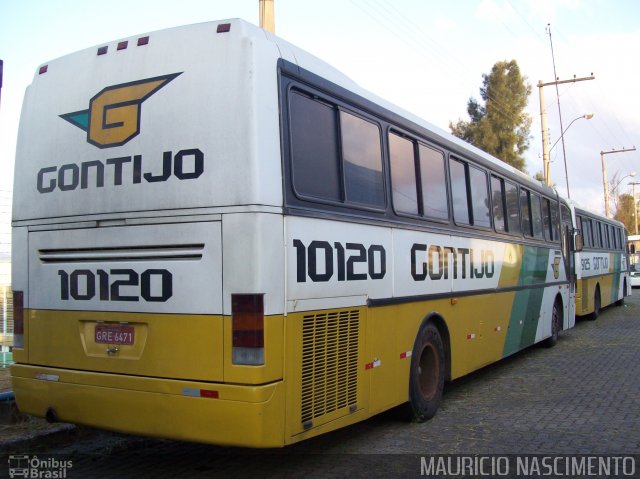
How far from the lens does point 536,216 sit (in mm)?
11391

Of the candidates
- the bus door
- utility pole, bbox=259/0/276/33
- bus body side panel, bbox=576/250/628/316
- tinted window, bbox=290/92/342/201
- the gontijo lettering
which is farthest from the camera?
bus body side panel, bbox=576/250/628/316

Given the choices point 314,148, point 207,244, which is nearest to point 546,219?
point 314,148

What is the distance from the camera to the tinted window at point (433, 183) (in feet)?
22.1

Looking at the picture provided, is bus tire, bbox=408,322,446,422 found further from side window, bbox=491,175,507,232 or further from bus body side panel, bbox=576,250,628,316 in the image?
bus body side panel, bbox=576,250,628,316

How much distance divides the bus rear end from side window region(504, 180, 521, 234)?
20.3ft

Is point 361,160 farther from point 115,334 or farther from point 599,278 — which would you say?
point 599,278

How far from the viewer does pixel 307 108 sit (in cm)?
480

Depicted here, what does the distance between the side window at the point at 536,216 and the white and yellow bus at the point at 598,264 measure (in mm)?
4007

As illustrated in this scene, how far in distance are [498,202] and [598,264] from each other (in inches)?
421

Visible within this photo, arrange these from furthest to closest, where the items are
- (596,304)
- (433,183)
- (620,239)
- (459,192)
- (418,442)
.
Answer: (620,239) < (596,304) < (459,192) < (433,183) < (418,442)

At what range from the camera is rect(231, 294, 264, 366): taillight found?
4.07 meters

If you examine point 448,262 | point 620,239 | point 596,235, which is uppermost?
point 620,239

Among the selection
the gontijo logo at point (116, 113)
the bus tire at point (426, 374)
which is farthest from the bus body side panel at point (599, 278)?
the gontijo logo at point (116, 113)

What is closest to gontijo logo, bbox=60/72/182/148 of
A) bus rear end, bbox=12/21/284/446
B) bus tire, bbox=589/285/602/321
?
bus rear end, bbox=12/21/284/446
